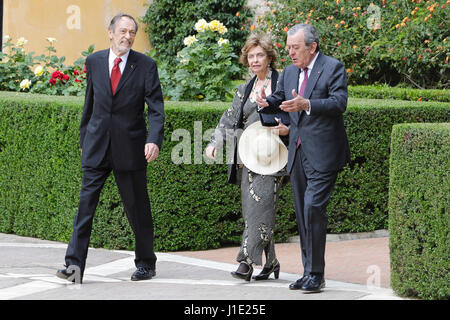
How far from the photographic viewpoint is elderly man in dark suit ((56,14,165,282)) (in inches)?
234

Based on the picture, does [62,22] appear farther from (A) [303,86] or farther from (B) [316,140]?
(B) [316,140]

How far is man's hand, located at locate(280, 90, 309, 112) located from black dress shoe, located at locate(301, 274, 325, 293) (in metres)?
1.16

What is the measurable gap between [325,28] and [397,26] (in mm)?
1576

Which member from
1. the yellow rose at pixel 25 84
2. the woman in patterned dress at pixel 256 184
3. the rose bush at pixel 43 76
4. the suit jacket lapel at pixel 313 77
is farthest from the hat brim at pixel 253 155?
the yellow rose at pixel 25 84

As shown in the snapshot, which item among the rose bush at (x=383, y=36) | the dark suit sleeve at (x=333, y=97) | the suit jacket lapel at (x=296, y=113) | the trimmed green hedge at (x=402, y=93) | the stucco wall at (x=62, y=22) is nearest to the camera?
the dark suit sleeve at (x=333, y=97)

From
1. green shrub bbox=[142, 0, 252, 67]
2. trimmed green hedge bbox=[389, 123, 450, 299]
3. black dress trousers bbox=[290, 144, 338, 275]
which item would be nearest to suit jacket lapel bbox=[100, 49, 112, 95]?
black dress trousers bbox=[290, 144, 338, 275]

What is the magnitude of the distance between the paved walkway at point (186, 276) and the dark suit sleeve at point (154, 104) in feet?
3.52

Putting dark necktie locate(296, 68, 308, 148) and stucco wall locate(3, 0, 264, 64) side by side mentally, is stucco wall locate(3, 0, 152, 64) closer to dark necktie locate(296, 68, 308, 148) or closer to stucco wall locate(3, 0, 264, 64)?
stucco wall locate(3, 0, 264, 64)

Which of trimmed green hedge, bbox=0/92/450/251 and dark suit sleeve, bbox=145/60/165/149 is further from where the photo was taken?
trimmed green hedge, bbox=0/92/450/251

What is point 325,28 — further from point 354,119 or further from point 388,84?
point 354,119

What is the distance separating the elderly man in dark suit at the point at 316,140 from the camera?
222 inches

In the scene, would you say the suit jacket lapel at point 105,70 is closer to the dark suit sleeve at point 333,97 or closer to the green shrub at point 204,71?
Result: the dark suit sleeve at point 333,97

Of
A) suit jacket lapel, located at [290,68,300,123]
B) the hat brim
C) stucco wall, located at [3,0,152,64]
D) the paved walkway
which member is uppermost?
stucco wall, located at [3,0,152,64]

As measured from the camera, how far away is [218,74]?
857cm
